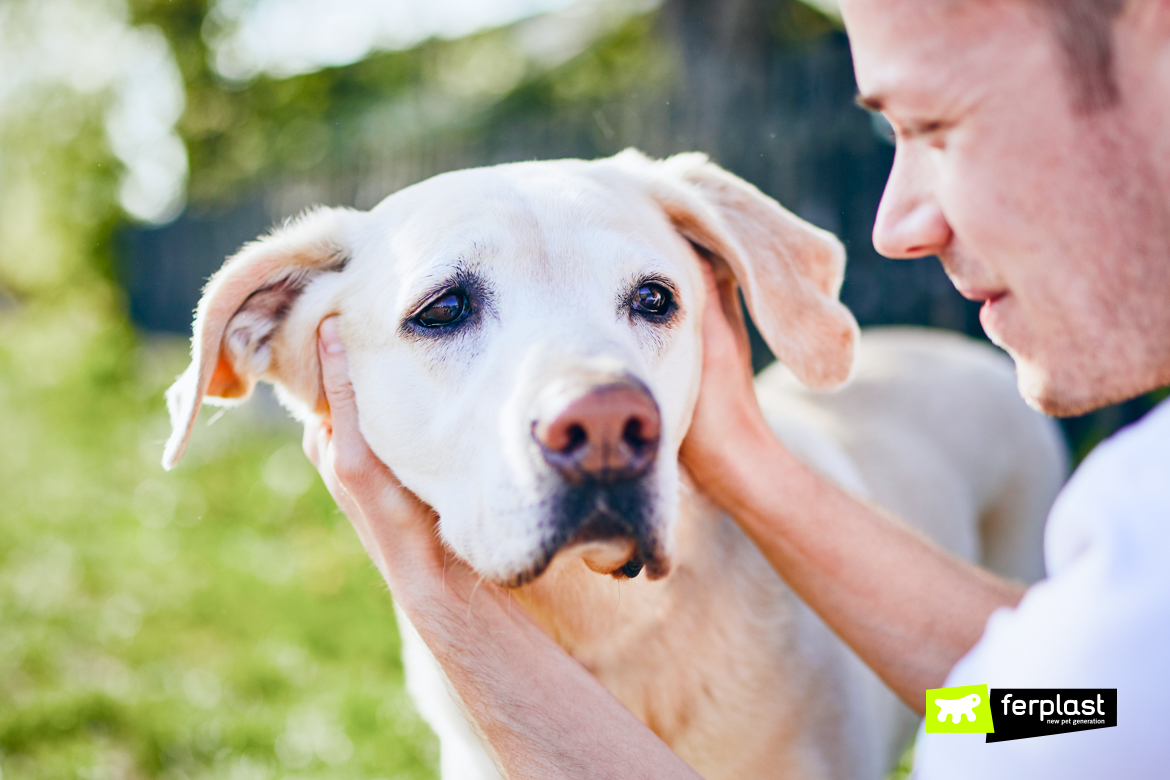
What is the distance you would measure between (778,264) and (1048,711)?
131 centimetres

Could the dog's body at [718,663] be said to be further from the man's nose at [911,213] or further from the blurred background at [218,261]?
the blurred background at [218,261]

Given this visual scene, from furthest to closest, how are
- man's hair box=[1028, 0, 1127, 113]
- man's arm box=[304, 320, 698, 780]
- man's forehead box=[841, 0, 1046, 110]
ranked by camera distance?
1. man's arm box=[304, 320, 698, 780]
2. man's forehead box=[841, 0, 1046, 110]
3. man's hair box=[1028, 0, 1127, 113]

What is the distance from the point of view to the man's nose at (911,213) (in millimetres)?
1687

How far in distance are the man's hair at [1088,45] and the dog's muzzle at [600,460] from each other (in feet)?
2.83

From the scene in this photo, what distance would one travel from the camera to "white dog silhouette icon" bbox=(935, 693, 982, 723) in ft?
3.90

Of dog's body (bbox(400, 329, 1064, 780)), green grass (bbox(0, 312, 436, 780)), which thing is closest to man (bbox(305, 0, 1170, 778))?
dog's body (bbox(400, 329, 1064, 780))

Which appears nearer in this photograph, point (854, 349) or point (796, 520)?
point (796, 520)

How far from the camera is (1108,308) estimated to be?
1.47 metres

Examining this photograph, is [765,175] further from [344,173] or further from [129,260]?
[129,260]

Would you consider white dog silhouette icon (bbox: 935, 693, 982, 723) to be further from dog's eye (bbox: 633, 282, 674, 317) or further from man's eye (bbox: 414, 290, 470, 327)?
man's eye (bbox: 414, 290, 470, 327)

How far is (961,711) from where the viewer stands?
3.98 feet

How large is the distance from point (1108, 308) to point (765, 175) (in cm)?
423

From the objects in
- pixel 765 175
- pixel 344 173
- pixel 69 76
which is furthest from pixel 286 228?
pixel 69 76

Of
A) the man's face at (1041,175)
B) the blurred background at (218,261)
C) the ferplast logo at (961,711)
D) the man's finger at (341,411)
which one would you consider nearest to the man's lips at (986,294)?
the man's face at (1041,175)
